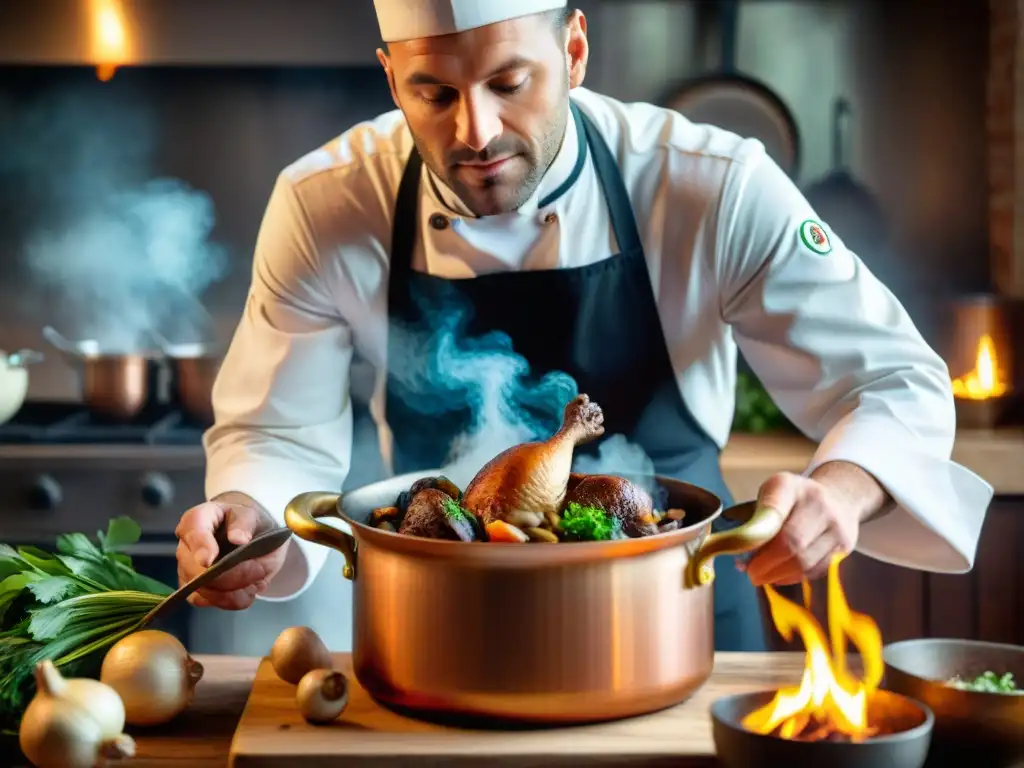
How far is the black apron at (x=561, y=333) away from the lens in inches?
66.4

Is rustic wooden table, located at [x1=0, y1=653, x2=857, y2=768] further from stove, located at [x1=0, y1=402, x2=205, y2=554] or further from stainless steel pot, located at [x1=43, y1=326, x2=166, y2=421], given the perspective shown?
stainless steel pot, located at [x1=43, y1=326, x2=166, y2=421]

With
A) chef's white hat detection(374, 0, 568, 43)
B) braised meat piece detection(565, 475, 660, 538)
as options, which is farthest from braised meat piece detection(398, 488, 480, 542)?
chef's white hat detection(374, 0, 568, 43)

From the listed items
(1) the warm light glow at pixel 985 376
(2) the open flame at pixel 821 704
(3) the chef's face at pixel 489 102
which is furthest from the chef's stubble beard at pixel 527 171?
(1) the warm light glow at pixel 985 376

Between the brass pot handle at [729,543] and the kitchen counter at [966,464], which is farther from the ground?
A: the brass pot handle at [729,543]

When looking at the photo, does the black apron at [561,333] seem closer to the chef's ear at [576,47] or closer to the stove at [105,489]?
the chef's ear at [576,47]

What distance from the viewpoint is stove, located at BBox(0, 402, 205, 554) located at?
252cm

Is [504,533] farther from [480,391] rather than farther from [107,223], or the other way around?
[107,223]

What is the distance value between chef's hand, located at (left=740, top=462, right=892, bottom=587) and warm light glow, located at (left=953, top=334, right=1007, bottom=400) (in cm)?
164

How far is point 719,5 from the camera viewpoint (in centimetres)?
304

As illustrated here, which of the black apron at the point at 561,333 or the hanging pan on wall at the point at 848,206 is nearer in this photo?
the black apron at the point at 561,333

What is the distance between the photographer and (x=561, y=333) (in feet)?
5.55

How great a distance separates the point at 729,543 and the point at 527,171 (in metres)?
0.66

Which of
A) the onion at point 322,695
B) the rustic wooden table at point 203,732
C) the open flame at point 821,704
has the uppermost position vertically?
the open flame at point 821,704

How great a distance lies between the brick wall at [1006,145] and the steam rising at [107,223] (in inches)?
79.9
